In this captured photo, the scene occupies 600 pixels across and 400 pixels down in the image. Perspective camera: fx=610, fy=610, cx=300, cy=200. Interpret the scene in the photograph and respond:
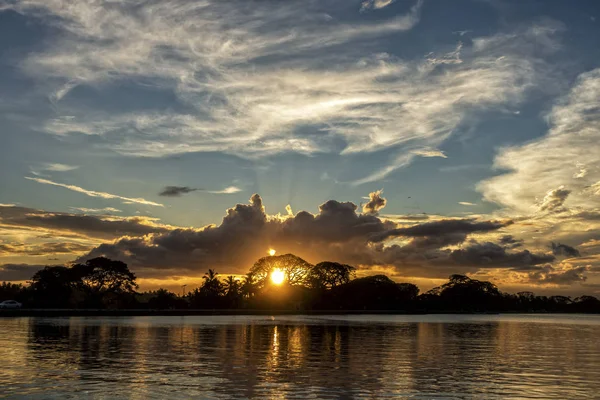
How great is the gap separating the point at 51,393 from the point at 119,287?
149304 millimetres

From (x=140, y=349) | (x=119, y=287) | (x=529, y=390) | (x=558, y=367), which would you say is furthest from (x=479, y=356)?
(x=119, y=287)

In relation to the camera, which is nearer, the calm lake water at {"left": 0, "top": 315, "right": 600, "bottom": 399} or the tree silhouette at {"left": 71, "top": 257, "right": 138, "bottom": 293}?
the calm lake water at {"left": 0, "top": 315, "right": 600, "bottom": 399}

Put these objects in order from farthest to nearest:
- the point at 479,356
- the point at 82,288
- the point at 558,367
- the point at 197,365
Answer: the point at 82,288 → the point at 479,356 → the point at 558,367 → the point at 197,365

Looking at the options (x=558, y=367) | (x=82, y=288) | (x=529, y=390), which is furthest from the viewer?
(x=82, y=288)

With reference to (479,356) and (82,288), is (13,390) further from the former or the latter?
(82,288)

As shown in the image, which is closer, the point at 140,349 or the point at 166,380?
the point at 166,380

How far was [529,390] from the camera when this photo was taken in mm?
27344

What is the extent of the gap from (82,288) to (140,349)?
129 meters

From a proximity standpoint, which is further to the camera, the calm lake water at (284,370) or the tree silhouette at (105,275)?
the tree silhouette at (105,275)

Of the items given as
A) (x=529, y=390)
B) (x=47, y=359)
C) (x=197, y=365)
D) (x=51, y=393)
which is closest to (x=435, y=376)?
(x=529, y=390)

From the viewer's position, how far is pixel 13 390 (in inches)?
976

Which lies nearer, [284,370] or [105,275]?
[284,370]

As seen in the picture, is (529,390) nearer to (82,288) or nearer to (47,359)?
(47,359)

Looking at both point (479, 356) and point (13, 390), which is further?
point (479, 356)
